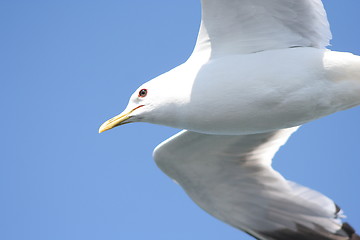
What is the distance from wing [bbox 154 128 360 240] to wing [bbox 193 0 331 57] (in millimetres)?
1085

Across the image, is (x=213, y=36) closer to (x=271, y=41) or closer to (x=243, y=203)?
(x=271, y=41)

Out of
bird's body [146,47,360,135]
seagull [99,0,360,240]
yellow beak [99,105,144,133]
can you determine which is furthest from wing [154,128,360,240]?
bird's body [146,47,360,135]

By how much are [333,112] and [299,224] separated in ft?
4.81

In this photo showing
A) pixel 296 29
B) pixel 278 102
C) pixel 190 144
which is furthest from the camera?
pixel 190 144

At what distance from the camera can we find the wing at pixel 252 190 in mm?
5684

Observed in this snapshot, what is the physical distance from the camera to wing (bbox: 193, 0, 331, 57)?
4.72 m

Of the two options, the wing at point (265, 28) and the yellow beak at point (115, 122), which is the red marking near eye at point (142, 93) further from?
the wing at point (265, 28)

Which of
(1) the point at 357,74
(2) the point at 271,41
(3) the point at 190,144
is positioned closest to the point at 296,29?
(2) the point at 271,41

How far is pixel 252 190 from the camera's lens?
5.90 metres

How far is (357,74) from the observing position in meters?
4.59

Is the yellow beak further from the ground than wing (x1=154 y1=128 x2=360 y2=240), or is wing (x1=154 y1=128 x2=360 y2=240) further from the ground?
the yellow beak

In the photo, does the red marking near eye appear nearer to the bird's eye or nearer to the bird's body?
the bird's eye

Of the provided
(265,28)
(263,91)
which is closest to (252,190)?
(263,91)

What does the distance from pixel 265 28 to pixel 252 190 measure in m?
1.78
